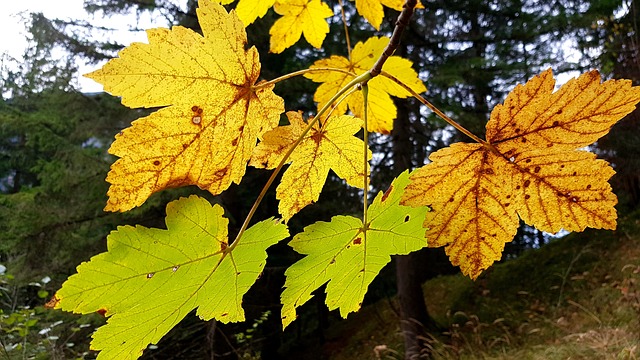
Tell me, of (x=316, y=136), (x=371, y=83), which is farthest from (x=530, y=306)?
(x=316, y=136)

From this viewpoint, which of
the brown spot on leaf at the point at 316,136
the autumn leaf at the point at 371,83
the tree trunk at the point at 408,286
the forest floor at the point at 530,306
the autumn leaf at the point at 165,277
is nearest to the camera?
the autumn leaf at the point at 165,277

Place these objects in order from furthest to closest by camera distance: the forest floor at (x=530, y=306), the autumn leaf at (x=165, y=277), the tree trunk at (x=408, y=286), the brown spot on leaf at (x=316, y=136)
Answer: the tree trunk at (x=408, y=286)
the forest floor at (x=530, y=306)
the brown spot on leaf at (x=316, y=136)
the autumn leaf at (x=165, y=277)

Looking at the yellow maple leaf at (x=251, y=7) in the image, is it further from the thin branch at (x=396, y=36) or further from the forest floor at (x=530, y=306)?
the forest floor at (x=530, y=306)

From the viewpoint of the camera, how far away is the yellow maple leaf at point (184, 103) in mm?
271

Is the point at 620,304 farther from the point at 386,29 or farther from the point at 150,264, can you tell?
the point at 150,264

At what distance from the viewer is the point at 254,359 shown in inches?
140

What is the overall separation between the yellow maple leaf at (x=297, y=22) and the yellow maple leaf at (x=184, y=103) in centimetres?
25

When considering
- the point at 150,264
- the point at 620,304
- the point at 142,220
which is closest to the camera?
the point at 150,264

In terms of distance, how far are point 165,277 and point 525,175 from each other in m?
0.22

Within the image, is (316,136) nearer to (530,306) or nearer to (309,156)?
(309,156)

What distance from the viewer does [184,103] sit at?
0.29 m

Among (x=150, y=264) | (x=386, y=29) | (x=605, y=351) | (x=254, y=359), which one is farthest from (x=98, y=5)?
(x=150, y=264)

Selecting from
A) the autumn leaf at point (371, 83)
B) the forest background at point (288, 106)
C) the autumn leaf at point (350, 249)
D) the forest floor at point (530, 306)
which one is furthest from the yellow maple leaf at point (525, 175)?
the forest background at point (288, 106)

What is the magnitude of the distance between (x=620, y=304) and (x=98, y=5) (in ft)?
17.3
